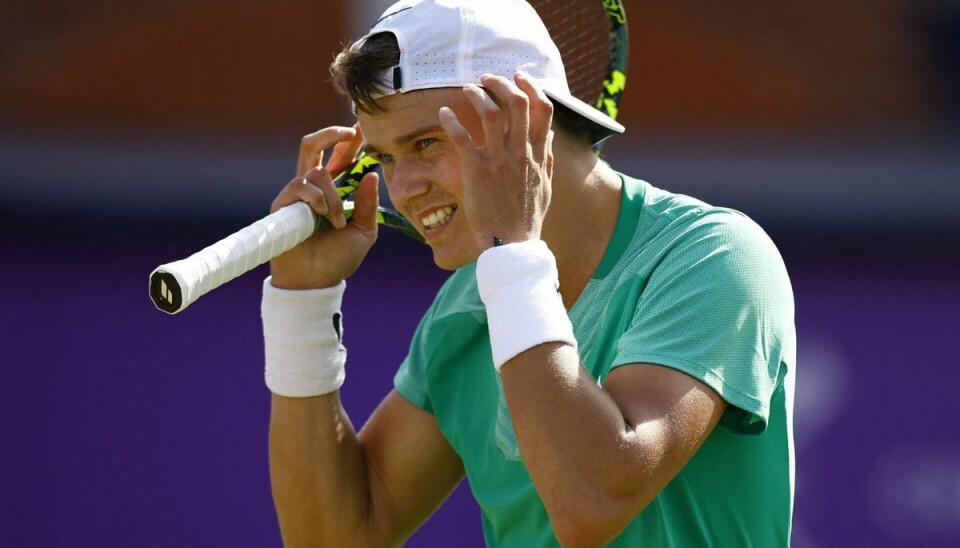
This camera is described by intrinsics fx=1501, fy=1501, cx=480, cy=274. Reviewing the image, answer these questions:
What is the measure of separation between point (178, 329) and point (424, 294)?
0.91m

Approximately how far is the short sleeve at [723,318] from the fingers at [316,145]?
37.0 inches

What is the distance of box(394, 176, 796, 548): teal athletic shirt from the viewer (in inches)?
95.5

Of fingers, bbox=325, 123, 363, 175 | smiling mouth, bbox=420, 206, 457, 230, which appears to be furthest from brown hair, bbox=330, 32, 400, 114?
fingers, bbox=325, 123, 363, 175

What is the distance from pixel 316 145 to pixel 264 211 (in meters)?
2.46

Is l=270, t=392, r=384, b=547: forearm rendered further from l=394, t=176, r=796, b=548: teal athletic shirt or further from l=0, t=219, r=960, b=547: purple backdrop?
l=0, t=219, r=960, b=547: purple backdrop

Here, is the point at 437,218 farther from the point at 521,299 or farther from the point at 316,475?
the point at 316,475

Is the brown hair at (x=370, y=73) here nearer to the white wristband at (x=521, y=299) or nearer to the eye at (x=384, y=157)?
the eye at (x=384, y=157)

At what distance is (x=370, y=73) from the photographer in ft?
9.10

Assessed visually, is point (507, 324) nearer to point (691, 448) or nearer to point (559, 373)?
point (559, 373)

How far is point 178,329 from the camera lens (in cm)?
551

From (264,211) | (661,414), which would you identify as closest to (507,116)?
(661,414)

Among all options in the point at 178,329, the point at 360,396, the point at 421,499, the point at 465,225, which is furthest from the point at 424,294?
the point at 465,225

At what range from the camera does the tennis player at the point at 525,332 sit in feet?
7.63

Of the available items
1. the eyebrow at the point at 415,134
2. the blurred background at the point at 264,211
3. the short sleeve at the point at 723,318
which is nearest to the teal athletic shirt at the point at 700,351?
the short sleeve at the point at 723,318
